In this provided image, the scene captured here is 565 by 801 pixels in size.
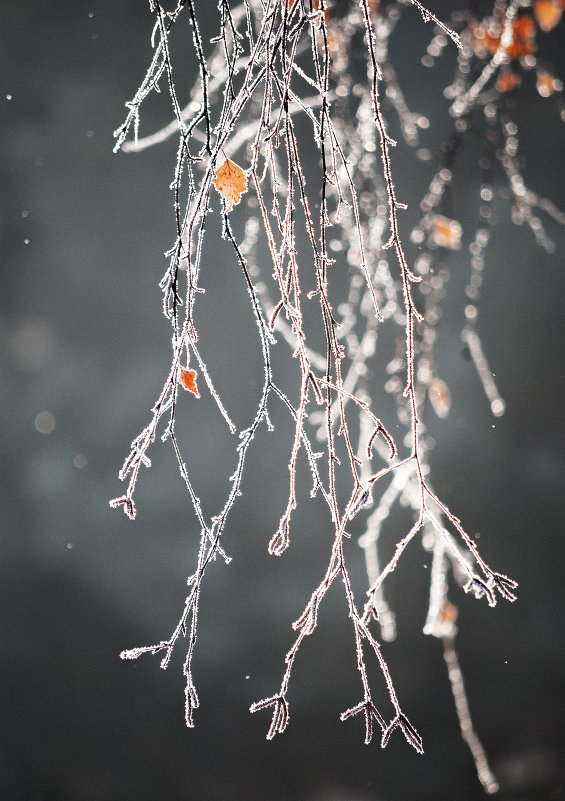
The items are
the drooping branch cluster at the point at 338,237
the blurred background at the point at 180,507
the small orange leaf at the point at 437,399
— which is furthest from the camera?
the blurred background at the point at 180,507

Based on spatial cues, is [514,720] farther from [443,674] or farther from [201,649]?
[201,649]

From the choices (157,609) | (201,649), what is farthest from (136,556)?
(201,649)

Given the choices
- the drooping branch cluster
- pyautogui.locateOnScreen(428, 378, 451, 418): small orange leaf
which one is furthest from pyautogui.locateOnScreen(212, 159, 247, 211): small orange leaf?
pyautogui.locateOnScreen(428, 378, 451, 418): small orange leaf

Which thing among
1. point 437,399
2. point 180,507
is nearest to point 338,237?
point 437,399

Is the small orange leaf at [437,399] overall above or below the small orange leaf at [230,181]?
below

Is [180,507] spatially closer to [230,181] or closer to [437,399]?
[437,399]

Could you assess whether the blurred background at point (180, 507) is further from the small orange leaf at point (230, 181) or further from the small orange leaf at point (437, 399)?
the small orange leaf at point (230, 181)

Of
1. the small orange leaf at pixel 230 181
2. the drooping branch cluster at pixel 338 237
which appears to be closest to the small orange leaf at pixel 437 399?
the drooping branch cluster at pixel 338 237
